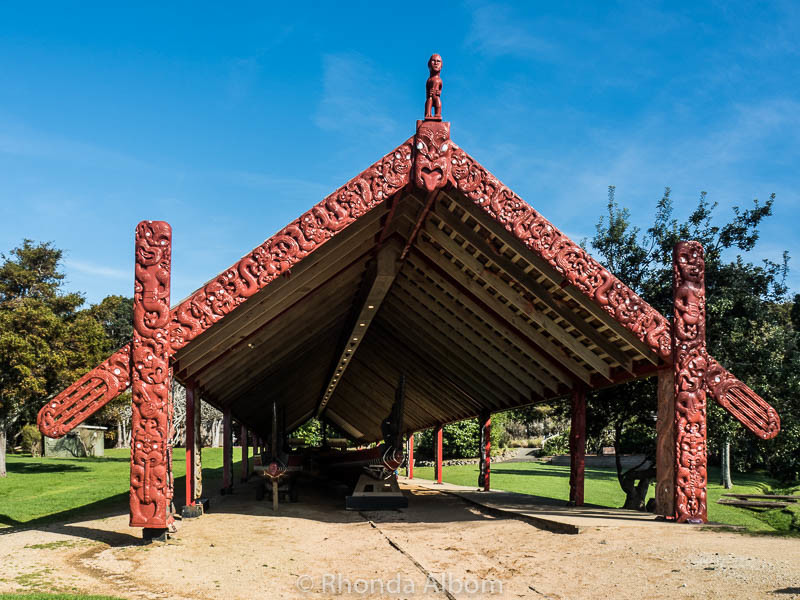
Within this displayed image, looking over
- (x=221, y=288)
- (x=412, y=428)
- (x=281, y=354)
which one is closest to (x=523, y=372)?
(x=281, y=354)

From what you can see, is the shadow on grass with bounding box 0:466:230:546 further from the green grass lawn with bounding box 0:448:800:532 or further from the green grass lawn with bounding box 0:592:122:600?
the green grass lawn with bounding box 0:592:122:600

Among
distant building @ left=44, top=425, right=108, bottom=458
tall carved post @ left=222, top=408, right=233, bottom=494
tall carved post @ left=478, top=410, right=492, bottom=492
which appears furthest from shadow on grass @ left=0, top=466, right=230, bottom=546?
distant building @ left=44, top=425, right=108, bottom=458

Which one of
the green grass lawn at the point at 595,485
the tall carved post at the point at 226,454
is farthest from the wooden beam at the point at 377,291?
the green grass lawn at the point at 595,485

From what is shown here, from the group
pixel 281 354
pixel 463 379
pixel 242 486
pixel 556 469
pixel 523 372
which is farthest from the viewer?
pixel 556 469

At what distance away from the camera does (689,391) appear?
8969 millimetres

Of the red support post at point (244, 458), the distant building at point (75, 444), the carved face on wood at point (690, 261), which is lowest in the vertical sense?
the distant building at point (75, 444)

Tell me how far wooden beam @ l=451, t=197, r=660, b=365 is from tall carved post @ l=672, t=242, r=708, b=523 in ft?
1.53

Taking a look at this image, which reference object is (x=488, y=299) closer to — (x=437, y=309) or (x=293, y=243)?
(x=437, y=309)

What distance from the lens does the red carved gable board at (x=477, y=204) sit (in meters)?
8.59

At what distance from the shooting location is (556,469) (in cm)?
2820

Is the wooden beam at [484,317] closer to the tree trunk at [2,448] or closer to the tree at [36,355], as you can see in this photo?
the tree at [36,355]

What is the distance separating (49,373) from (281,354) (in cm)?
1037

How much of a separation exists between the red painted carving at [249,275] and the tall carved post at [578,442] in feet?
18.4

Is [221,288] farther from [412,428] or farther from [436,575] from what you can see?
[412,428]
